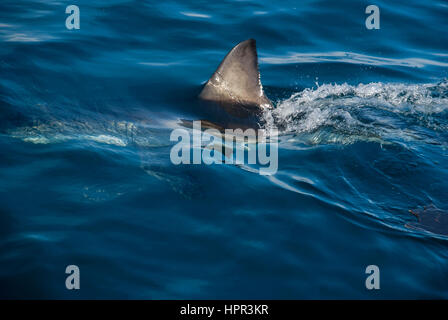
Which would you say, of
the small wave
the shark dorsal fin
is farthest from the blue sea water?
the shark dorsal fin

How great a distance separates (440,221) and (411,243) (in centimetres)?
50

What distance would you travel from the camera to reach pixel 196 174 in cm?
506

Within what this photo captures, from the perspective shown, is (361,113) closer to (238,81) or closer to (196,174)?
(238,81)

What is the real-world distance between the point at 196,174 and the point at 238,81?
195cm

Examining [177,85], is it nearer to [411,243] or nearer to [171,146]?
[171,146]

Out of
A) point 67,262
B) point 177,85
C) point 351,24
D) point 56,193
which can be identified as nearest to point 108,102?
point 177,85

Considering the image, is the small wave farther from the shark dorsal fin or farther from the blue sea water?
the shark dorsal fin

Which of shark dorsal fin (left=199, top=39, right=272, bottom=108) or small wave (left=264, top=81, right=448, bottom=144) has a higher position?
shark dorsal fin (left=199, top=39, right=272, bottom=108)

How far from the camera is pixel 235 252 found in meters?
4.00

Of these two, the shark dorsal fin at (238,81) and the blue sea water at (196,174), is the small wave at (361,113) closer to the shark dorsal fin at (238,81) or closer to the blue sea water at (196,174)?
the blue sea water at (196,174)

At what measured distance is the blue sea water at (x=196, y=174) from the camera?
3740 mm

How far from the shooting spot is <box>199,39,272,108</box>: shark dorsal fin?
6.41 meters

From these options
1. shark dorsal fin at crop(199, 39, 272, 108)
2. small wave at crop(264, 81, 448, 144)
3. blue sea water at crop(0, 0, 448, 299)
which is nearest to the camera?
blue sea water at crop(0, 0, 448, 299)

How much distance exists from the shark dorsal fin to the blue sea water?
0.31 metres
